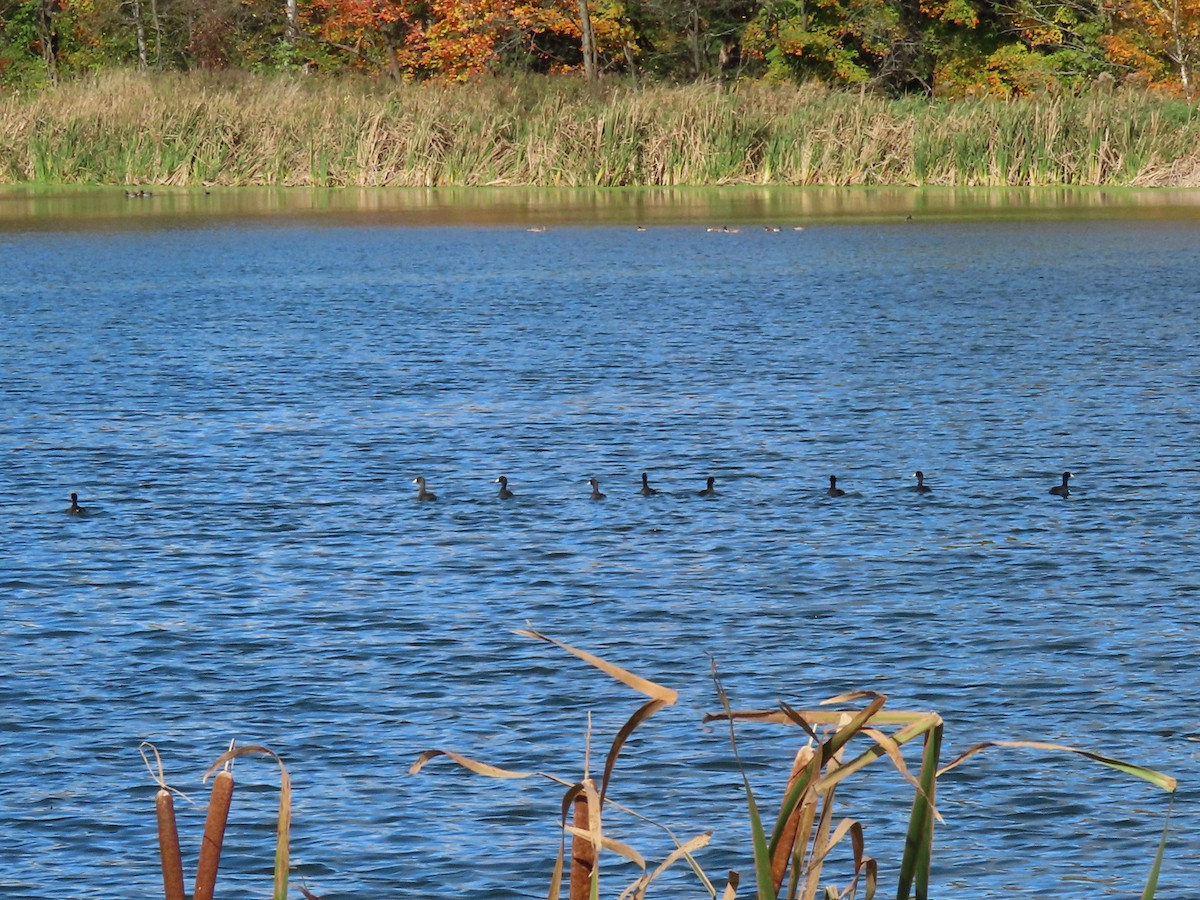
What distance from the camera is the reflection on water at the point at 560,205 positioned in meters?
38.1

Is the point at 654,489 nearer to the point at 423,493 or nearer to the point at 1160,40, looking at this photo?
the point at 423,493

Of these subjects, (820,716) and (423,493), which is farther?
(423,493)

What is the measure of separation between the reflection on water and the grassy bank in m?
0.55

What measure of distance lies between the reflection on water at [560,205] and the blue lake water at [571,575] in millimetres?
14281

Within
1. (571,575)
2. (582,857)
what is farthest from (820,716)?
(571,575)

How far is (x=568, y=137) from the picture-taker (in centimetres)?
4612

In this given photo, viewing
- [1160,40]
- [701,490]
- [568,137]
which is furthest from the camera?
[1160,40]

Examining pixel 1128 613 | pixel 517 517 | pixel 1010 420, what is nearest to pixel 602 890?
pixel 1128 613

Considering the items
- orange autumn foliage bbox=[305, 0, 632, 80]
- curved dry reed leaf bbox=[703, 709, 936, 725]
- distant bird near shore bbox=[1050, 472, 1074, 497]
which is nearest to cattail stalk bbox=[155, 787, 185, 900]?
curved dry reed leaf bbox=[703, 709, 936, 725]

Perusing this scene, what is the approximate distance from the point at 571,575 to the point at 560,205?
105ft

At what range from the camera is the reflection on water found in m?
38.1

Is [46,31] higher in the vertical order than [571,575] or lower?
higher

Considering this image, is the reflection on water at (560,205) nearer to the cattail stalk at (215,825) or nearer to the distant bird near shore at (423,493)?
the distant bird near shore at (423,493)

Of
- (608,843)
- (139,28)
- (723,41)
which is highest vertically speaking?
(139,28)
